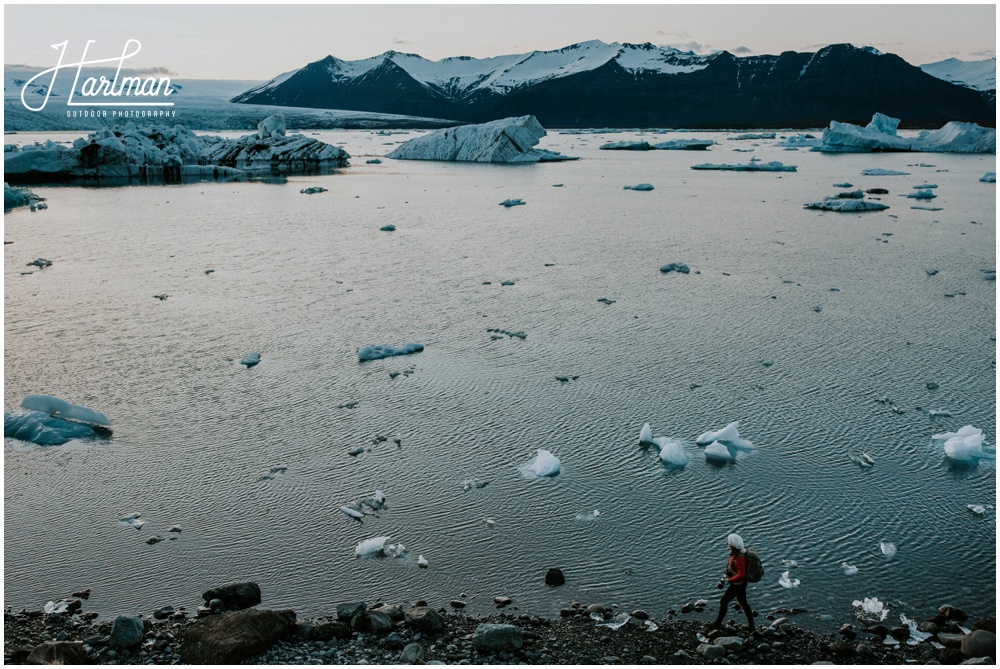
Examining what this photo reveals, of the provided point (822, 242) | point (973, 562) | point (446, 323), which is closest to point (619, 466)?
point (973, 562)

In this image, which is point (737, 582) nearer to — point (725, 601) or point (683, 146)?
point (725, 601)

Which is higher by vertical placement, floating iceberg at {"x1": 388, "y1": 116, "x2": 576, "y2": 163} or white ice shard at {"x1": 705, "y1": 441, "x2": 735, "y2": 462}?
floating iceberg at {"x1": 388, "y1": 116, "x2": 576, "y2": 163}

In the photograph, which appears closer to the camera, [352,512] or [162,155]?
[352,512]

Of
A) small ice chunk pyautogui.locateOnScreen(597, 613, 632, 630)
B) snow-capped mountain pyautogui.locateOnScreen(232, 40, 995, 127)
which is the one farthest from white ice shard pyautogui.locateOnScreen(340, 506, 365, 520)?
snow-capped mountain pyautogui.locateOnScreen(232, 40, 995, 127)

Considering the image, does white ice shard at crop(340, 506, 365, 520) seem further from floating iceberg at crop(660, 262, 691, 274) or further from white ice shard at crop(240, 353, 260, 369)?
floating iceberg at crop(660, 262, 691, 274)

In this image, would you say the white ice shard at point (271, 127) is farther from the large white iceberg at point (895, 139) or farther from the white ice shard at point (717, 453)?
the white ice shard at point (717, 453)

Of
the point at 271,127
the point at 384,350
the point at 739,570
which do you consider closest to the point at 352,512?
the point at 739,570
